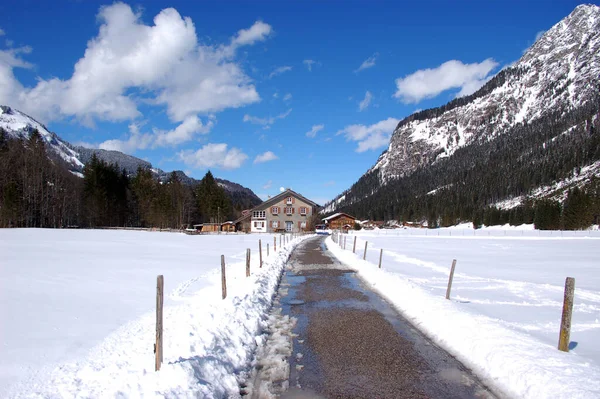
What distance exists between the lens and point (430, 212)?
520ft

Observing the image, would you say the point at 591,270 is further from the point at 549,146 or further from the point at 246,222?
the point at 549,146

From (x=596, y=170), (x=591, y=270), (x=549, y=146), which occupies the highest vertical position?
(x=549, y=146)

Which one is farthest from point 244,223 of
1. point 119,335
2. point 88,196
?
point 119,335

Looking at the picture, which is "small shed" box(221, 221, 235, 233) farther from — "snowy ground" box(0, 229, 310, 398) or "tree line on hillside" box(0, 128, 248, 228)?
"snowy ground" box(0, 229, 310, 398)

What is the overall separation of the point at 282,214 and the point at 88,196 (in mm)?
35410

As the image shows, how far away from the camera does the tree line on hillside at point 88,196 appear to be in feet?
174

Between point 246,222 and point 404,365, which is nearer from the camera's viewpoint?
point 404,365

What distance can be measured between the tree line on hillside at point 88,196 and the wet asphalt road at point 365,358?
5483 centimetres

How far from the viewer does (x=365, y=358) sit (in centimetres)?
645

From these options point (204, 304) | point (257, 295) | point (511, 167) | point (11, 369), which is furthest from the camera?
point (511, 167)

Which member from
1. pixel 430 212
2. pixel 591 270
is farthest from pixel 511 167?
pixel 591 270

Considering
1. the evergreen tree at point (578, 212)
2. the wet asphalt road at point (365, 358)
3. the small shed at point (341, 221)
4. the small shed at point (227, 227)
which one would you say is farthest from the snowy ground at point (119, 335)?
the small shed at point (341, 221)

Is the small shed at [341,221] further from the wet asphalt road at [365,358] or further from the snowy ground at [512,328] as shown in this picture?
the wet asphalt road at [365,358]

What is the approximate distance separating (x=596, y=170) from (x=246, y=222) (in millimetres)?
138031
